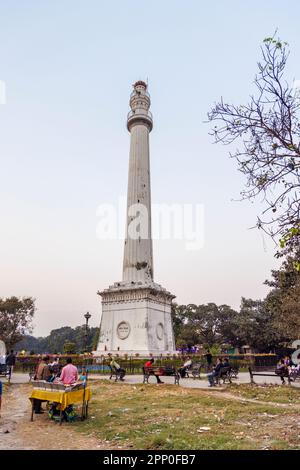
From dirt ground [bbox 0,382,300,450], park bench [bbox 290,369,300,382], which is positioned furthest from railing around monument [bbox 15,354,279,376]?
dirt ground [bbox 0,382,300,450]

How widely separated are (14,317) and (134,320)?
686 inches

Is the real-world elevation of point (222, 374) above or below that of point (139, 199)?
below

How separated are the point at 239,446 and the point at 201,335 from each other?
5854 centimetres

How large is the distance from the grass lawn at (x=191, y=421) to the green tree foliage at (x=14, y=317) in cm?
2943

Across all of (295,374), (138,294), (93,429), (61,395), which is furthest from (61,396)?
(138,294)

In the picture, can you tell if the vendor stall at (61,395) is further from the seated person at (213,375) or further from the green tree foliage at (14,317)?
the green tree foliage at (14,317)

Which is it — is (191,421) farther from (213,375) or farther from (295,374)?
(295,374)

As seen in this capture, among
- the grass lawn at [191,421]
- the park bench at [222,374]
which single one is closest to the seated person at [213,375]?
the park bench at [222,374]

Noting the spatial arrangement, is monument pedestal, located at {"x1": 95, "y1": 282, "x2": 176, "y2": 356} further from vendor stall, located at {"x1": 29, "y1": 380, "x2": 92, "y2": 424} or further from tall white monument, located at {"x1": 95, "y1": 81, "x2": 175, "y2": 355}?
vendor stall, located at {"x1": 29, "y1": 380, "x2": 92, "y2": 424}

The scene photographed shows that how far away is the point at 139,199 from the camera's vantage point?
35656 mm

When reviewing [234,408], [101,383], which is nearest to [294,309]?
[101,383]

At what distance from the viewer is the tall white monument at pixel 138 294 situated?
3019 cm

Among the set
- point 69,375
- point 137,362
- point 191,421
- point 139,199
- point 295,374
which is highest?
point 139,199

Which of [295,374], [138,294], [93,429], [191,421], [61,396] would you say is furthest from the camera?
[138,294]
